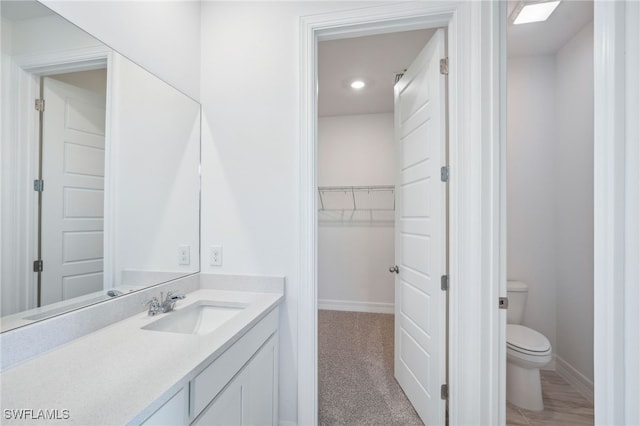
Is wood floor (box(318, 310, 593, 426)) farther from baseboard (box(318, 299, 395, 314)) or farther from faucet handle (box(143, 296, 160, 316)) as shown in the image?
faucet handle (box(143, 296, 160, 316))

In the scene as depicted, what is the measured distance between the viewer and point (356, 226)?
359 cm

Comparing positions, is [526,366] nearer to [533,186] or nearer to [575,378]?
[575,378]

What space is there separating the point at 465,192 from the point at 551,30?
1711mm

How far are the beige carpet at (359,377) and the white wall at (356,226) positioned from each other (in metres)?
0.44

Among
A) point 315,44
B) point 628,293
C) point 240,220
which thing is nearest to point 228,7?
point 315,44

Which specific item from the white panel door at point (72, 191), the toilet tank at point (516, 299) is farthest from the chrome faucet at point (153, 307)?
the toilet tank at point (516, 299)

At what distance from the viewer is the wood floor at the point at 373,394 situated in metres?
1.67

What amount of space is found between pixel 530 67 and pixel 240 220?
8.74ft

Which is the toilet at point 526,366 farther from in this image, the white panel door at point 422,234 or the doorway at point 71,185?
the doorway at point 71,185

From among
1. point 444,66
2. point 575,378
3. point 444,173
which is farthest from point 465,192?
point 575,378

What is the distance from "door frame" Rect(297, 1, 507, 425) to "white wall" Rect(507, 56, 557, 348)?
1.31m

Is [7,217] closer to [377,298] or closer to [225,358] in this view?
[225,358]

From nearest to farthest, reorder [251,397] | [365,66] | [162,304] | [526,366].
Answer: [251,397] < [162,304] < [526,366] < [365,66]

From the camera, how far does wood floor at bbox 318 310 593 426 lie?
1666 mm
